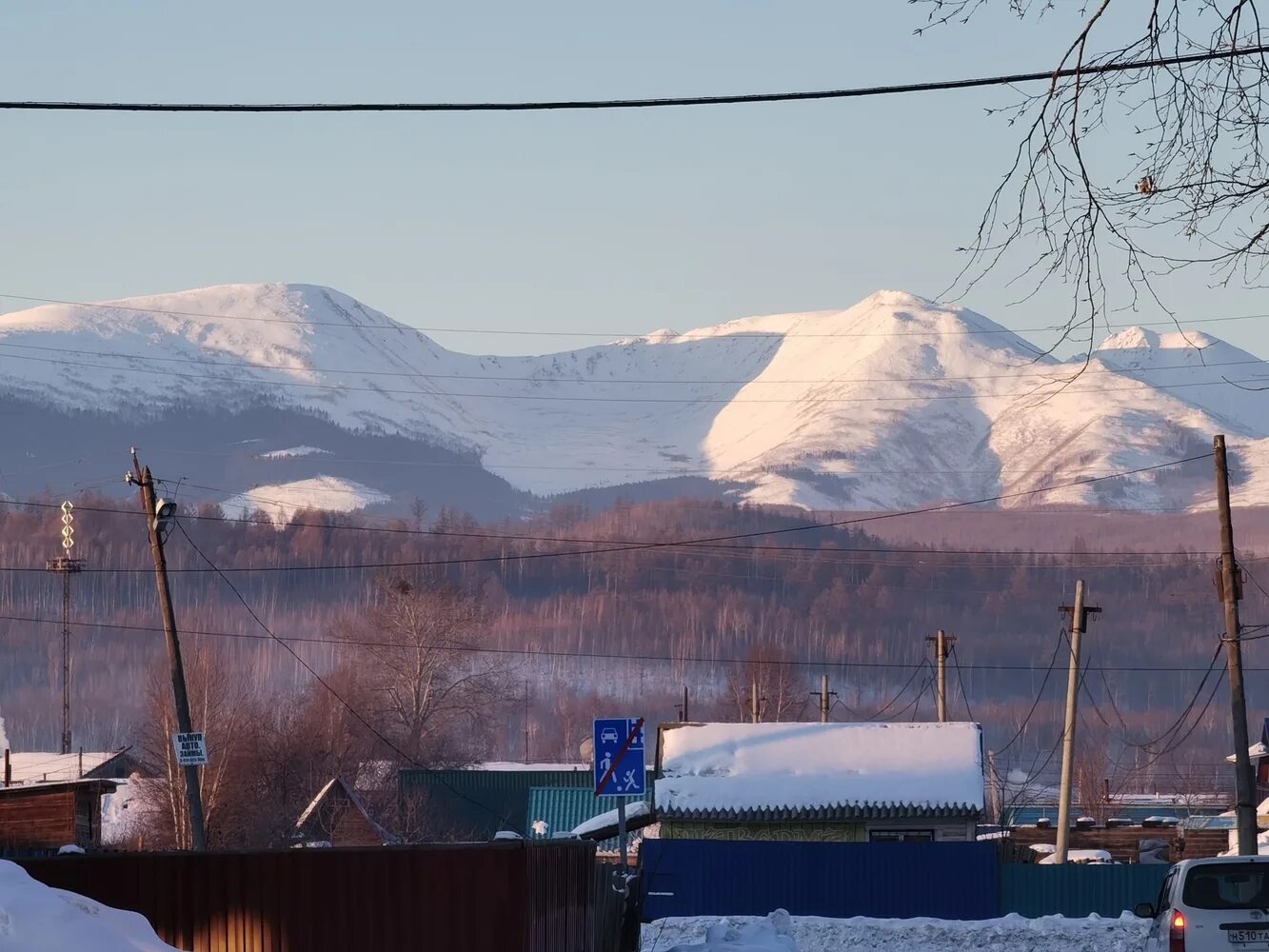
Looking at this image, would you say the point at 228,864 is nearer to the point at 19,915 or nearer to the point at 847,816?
the point at 19,915

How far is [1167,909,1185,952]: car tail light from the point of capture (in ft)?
58.1

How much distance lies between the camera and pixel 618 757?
22.1m

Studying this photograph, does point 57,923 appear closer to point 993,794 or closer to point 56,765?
point 56,765

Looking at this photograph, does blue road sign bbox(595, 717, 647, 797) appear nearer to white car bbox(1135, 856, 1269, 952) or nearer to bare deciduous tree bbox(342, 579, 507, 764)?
white car bbox(1135, 856, 1269, 952)

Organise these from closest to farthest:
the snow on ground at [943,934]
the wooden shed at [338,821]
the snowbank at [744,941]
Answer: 1. the snowbank at [744,941]
2. the snow on ground at [943,934]
3. the wooden shed at [338,821]

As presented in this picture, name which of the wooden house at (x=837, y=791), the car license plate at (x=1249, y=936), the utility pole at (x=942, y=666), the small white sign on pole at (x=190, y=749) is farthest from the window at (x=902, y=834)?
the car license plate at (x=1249, y=936)

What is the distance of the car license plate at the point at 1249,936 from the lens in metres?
17.5

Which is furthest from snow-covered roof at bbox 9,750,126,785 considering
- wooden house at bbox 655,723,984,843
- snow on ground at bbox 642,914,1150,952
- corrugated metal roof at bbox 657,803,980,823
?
snow on ground at bbox 642,914,1150,952

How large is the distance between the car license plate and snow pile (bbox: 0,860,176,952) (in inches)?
380

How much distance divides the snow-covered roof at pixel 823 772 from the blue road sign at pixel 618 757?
25330mm

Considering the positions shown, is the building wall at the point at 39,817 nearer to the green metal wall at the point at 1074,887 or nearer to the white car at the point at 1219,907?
the green metal wall at the point at 1074,887

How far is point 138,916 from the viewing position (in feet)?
45.2

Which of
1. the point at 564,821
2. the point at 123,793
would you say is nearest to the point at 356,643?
the point at 123,793

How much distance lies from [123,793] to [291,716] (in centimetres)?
1189
